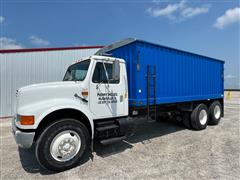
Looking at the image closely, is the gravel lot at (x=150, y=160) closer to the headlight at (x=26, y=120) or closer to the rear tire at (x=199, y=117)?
the rear tire at (x=199, y=117)

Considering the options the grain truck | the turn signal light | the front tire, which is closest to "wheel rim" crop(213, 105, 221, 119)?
the grain truck

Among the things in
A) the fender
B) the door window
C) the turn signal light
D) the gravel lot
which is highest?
the door window

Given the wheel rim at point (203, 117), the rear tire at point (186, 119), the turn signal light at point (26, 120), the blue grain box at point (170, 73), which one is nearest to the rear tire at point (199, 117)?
the wheel rim at point (203, 117)

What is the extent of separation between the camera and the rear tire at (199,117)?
636 cm

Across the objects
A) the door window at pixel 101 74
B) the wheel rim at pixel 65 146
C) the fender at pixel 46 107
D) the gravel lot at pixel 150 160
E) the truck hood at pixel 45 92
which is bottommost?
the gravel lot at pixel 150 160

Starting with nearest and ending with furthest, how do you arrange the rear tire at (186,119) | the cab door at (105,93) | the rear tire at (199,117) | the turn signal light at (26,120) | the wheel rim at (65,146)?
the turn signal light at (26,120)
the wheel rim at (65,146)
the cab door at (105,93)
the rear tire at (199,117)
the rear tire at (186,119)

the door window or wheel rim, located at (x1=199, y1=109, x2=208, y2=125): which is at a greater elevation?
the door window

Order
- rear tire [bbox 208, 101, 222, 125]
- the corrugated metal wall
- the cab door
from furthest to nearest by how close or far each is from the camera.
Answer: the corrugated metal wall → rear tire [bbox 208, 101, 222, 125] → the cab door

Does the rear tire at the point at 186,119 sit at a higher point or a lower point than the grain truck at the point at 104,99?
lower

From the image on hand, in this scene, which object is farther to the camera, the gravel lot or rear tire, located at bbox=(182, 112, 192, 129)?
rear tire, located at bbox=(182, 112, 192, 129)

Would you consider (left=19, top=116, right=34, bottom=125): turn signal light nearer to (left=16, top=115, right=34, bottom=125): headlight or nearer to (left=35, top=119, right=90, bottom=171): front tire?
(left=16, top=115, right=34, bottom=125): headlight

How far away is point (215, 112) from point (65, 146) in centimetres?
680

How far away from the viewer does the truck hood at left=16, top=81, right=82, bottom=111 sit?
3.36 metres

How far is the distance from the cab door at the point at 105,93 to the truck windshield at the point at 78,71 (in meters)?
0.25
